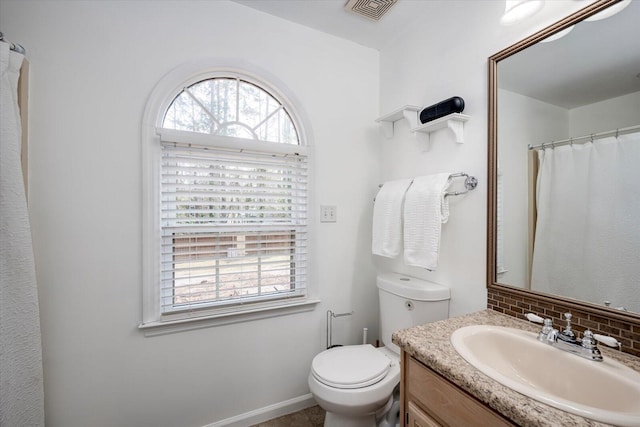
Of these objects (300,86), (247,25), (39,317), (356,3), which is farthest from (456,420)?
(247,25)

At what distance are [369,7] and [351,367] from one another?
1907mm

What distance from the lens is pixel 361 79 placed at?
1.92 meters

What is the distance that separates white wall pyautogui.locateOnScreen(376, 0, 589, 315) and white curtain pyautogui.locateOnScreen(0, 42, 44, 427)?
1.80m

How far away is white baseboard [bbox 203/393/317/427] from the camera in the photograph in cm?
153

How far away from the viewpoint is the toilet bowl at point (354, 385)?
1203 mm

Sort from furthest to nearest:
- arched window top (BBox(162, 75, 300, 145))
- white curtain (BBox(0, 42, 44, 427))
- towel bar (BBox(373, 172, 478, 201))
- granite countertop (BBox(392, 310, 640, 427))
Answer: arched window top (BBox(162, 75, 300, 145))
towel bar (BBox(373, 172, 478, 201))
white curtain (BBox(0, 42, 44, 427))
granite countertop (BBox(392, 310, 640, 427))

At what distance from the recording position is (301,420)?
1616 millimetres

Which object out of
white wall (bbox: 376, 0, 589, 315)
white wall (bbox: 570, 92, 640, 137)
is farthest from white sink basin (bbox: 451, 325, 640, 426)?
white wall (bbox: 570, 92, 640, 137)

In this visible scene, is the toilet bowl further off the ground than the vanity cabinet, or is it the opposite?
the vanity cabinet

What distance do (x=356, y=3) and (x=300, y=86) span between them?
0.52 metres

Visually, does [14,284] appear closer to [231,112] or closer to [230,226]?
[230,226]

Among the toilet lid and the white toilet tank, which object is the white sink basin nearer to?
the white toilet tank

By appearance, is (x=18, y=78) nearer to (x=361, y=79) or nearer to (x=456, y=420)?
(x=361, y=79)

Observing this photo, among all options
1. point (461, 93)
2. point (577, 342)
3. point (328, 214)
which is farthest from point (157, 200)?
point (577, 342)
